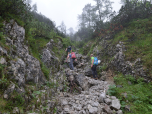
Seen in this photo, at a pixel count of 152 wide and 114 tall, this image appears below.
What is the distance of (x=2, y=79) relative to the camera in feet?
9.39

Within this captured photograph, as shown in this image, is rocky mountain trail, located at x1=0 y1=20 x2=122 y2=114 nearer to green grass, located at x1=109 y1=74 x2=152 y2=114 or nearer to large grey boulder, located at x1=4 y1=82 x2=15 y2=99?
large grey boulder, located at x1=4 y1=82 x2=15 y2=99

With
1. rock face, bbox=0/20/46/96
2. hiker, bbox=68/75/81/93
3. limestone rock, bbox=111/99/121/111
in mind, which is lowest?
limestone rock, bbox=111/99/121/111

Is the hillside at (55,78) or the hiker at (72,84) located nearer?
the hillside at (55,78)

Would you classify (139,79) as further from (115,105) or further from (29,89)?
(29,89)

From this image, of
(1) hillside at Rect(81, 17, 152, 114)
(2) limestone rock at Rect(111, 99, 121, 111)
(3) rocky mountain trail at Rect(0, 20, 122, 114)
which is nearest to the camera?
(3) rocky mountain trail at Rect(0, 20, 122, 114)

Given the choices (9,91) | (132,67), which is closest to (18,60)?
(9,91)

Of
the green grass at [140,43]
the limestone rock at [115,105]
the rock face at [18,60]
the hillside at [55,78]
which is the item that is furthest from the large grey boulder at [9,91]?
the green grass at [140,43]

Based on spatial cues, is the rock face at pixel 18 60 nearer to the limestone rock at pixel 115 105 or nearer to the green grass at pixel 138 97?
the limestone rock at pixel 115 105

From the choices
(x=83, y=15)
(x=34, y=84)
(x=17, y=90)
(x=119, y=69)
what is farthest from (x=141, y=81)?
(x=83, y=15)

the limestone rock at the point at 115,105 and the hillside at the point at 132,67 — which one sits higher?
the hillside at the point at 132,67

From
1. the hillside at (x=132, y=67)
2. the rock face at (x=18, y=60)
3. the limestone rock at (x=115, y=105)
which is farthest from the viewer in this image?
the hillside at (x=132, y=67)

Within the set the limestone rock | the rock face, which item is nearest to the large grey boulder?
the rock face

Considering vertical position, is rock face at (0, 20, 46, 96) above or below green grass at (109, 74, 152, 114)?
above

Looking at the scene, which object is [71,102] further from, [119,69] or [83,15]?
[83,15]
